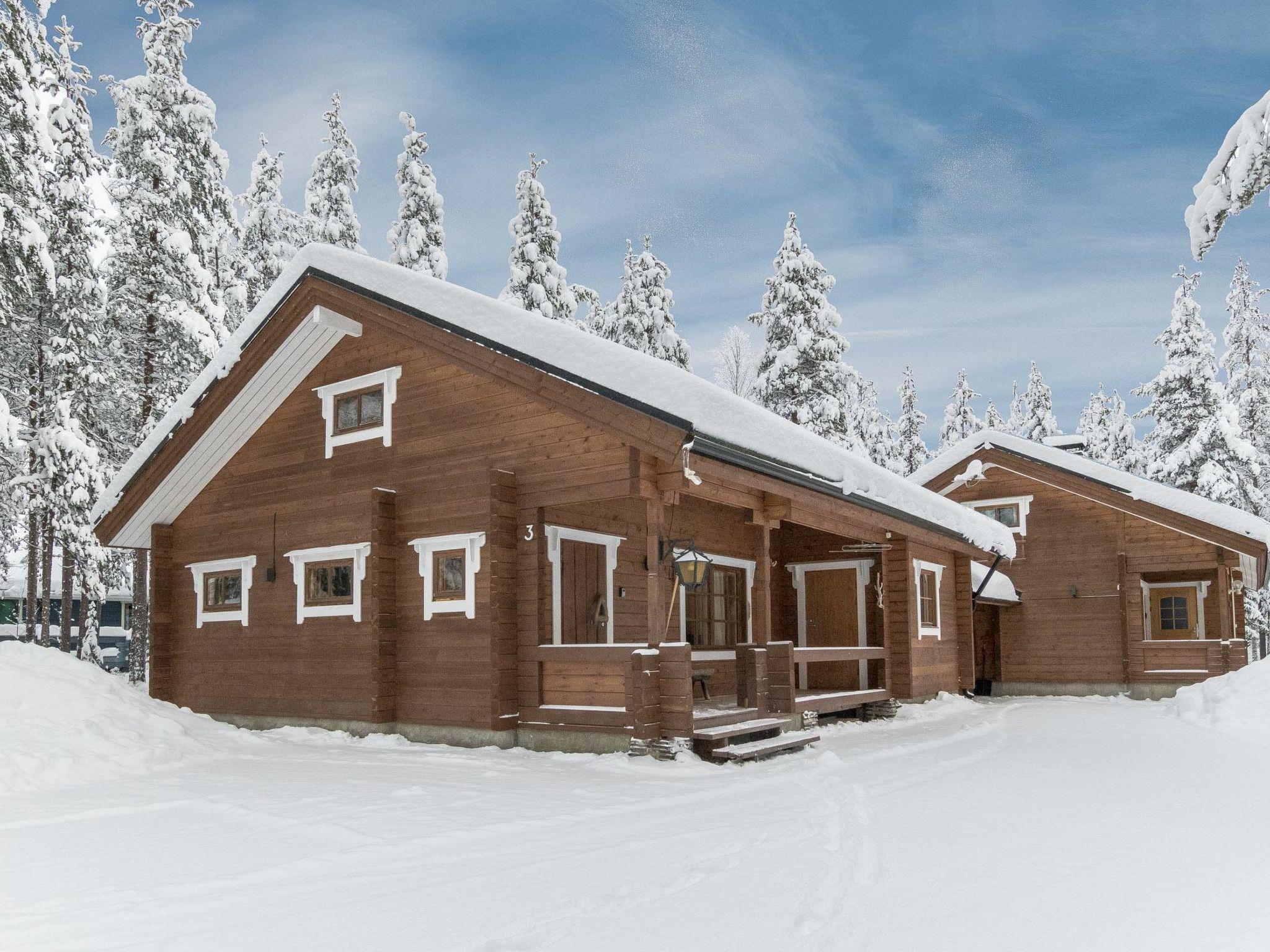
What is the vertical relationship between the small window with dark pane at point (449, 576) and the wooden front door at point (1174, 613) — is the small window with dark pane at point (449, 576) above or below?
above

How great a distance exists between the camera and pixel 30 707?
1150 centimetres

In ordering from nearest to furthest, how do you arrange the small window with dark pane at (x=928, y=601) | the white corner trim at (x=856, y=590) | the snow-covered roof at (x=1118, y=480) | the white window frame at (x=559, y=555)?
the white window frame at (x=559, y=555) < the white corner trim at (x=856, y=590) < the small window with dark pane at (x=928, y=601) < the snow-covered roof at (x=1118, y=480)

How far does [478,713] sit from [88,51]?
50.7 feet

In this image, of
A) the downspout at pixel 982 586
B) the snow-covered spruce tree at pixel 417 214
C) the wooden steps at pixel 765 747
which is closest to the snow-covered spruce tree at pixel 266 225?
the snow-covered spruce tree at pixel 417 214

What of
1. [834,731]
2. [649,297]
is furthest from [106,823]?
[649,297]

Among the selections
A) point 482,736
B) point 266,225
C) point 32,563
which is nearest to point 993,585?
point 482,736

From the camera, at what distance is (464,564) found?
12828 millimetres

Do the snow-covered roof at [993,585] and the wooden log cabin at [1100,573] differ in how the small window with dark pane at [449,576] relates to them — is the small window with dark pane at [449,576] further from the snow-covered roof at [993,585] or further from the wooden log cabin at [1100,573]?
the wooden log cabin at [1100,573]

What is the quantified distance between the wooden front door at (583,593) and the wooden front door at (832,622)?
17.3 feet

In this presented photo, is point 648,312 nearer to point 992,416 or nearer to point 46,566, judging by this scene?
point 46,566

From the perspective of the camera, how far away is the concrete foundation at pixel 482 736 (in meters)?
11.6

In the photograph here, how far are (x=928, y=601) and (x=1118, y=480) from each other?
6405 millimetres

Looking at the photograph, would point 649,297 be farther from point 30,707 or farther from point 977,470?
point 30,707

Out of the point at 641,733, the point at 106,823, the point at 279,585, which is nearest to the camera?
the point at 106,823
